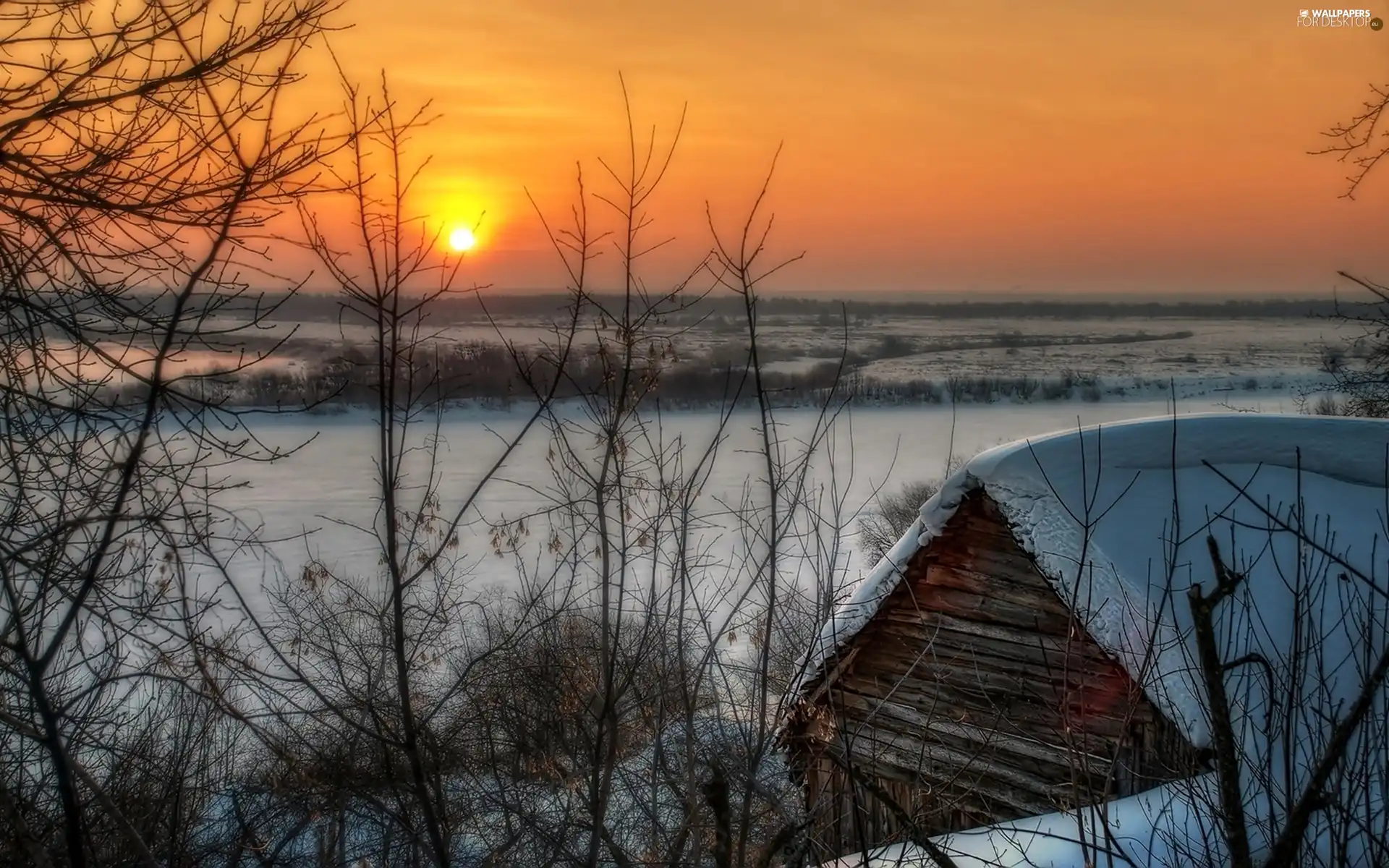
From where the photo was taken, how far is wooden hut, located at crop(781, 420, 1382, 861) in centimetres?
654

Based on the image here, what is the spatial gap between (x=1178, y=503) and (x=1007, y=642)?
6.64 feet

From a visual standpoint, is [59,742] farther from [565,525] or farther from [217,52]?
[217,52]

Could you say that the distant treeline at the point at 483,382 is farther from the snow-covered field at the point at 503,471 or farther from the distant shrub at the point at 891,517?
the distant shrub at the point at 891,517

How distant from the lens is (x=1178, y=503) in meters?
6.41

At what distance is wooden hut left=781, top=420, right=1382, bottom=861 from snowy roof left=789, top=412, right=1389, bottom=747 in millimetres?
16

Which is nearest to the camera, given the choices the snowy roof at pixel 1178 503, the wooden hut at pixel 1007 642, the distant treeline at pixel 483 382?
the distant treeline at pixel 483 382

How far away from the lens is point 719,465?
110ft

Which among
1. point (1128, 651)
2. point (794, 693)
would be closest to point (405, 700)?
point (1128, 651)

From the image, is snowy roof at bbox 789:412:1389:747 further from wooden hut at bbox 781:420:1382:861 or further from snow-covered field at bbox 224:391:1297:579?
snow-covered field at bbox 224:391:1297:579

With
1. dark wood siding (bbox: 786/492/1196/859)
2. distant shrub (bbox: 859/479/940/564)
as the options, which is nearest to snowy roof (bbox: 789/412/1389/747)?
dark wood siding (bbox: 786/492/1196/859)

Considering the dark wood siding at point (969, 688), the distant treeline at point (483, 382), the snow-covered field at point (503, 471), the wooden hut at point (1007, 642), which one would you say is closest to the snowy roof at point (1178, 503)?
the wooden hut at point (1007, 642)

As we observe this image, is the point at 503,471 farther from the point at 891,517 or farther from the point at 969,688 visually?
the point at 891,517

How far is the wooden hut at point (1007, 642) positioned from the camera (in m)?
6.54

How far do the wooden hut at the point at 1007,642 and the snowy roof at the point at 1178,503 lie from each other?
0.05 feet
